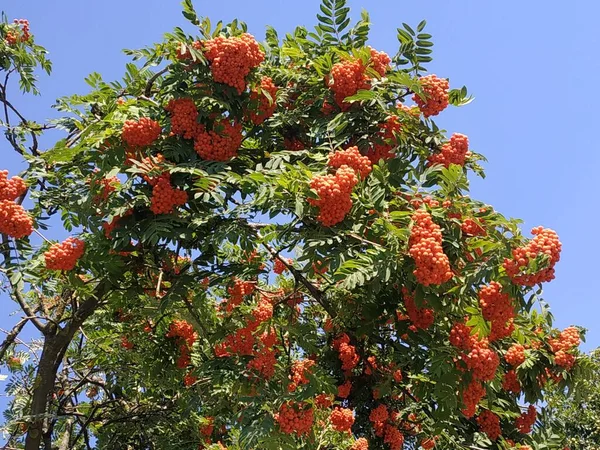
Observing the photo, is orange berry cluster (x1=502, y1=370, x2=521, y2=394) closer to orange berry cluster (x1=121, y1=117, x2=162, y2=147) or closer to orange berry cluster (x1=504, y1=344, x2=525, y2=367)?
orange berry cluster (x1=504, y1=344, x2=525, y2=367)

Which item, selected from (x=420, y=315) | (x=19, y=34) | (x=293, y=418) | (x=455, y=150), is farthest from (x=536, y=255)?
(x=19, y=34)

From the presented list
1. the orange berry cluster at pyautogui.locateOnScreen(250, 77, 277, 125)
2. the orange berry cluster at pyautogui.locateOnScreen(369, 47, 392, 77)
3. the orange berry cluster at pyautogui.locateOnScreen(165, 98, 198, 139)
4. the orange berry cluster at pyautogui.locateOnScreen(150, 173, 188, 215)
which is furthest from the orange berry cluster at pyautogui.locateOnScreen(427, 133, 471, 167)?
the orange berry cluster at pyautogui.locateOnScreen(150, 173, 188, 215)

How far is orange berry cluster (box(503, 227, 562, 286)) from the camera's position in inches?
173

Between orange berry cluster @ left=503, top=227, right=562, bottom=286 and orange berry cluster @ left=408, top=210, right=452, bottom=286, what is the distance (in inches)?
17.5

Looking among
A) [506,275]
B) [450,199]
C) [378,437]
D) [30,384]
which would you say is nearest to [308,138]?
[450,199]

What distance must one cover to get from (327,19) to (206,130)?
1556 millimetres

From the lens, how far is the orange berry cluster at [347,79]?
18.2ft

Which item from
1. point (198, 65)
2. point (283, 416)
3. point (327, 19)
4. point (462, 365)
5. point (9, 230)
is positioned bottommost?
point (283, 416)

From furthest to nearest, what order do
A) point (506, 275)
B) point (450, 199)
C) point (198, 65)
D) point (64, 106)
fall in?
point (64, 106)
point (198, 65)
point (450, 199)
point (506, 275)

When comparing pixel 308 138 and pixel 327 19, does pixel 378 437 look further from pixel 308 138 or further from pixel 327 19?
pixel 327 19

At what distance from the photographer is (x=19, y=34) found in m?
8.46

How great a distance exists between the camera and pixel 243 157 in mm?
5961

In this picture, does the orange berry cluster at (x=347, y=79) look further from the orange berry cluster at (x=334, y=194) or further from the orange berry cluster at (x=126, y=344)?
the orange berry cluster at (x=126, y=344)

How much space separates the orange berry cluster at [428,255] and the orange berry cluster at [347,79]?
1.61 m
